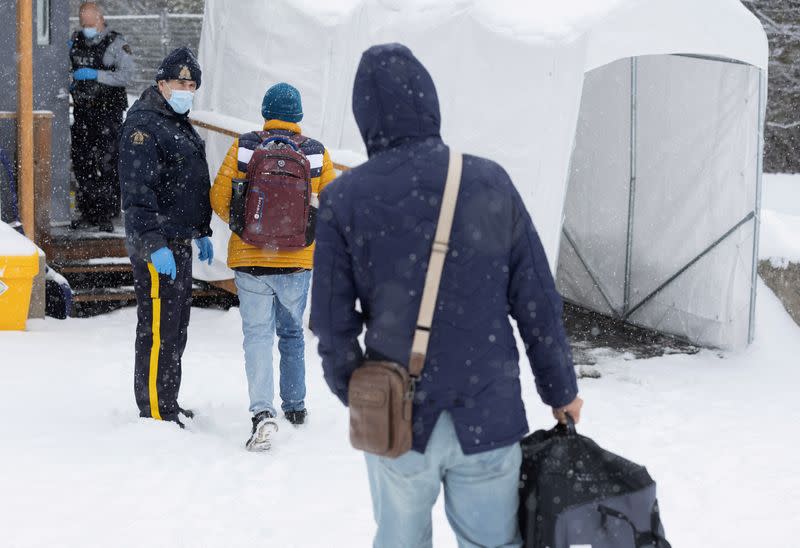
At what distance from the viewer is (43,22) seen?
9.32 meters

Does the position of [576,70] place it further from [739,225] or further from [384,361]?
[384,361]

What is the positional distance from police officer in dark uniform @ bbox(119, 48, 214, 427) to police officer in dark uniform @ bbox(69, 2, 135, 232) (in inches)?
176

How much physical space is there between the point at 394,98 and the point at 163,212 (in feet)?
8.52

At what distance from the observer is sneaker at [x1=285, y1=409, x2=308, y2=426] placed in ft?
17.9

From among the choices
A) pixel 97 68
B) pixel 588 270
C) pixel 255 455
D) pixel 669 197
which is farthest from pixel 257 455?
pixel 97 68

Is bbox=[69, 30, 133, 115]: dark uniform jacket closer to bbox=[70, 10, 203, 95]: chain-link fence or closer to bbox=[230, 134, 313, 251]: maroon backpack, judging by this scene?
bbox=[230, 134, 313, 251]: maroon backpack

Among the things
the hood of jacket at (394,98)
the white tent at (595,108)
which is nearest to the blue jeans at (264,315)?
the white tent at (595,108)

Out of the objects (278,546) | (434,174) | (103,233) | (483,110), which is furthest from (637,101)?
(434,174)

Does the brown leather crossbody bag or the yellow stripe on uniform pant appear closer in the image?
the brown leather crossbody bag

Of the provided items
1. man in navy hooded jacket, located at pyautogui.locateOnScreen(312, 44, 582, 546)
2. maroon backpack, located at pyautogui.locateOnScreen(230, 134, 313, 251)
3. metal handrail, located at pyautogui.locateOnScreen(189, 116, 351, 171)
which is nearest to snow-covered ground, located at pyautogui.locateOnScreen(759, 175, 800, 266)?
metal handrail, located at pyautogui.locateOnScreen(189, 116, 351, 171)

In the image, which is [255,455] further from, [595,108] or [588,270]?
[595,108]

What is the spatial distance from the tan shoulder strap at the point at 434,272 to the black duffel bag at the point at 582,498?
1.46 feet

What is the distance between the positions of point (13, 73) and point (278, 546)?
244 inches

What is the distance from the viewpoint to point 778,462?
5379mm
